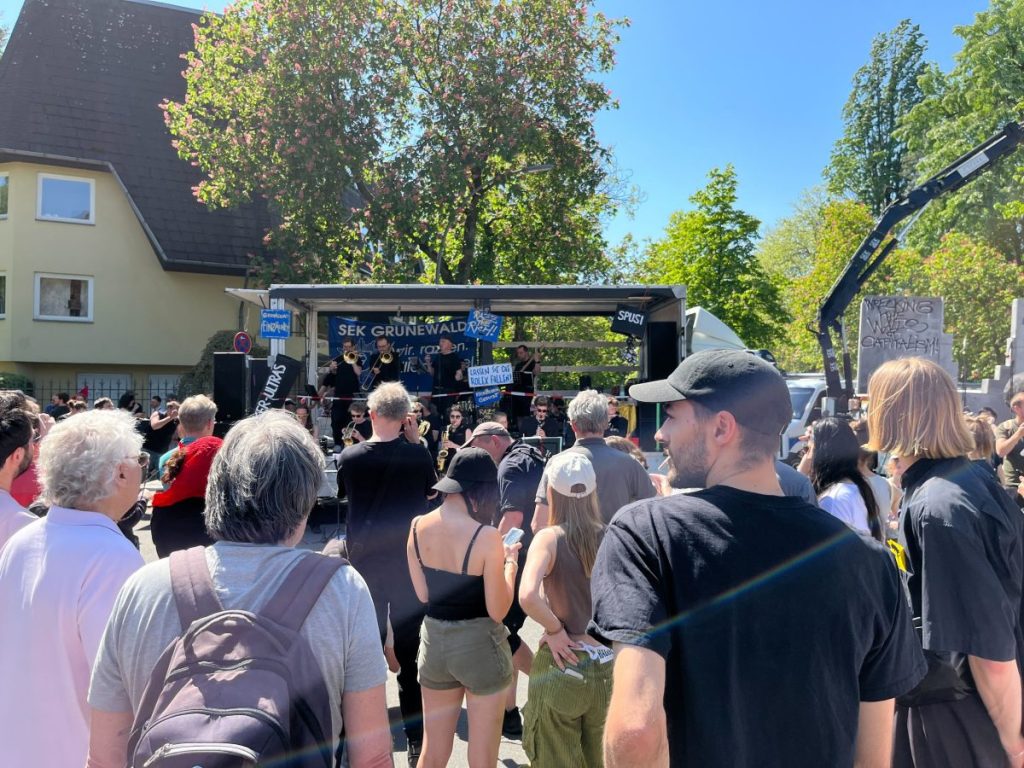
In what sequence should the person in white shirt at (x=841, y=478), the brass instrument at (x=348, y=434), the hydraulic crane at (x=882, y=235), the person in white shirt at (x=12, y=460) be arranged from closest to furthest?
1. the person in white shirt at (x=12, y=460)
2. the person in white shirt at (x=841, y=478)
3. the brass instrument at (x=348, y=434)
4. the hydraulic crane at (x=882, y=235)

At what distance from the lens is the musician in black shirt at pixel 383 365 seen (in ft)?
45.9

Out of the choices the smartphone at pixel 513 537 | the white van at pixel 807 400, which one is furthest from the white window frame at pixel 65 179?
the smartphone at pixel 513 537

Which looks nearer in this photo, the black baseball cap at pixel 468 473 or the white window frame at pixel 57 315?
the black baseball cap at pixel 468 473

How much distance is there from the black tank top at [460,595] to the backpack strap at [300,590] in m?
1.80

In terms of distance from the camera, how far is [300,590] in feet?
5.79

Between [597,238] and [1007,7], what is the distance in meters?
19.6

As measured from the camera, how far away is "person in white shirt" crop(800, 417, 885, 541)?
3697 mm

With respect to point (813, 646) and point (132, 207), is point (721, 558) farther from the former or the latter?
point (132, 207)

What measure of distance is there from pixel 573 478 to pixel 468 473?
516 mm

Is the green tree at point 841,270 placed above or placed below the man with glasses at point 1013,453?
above

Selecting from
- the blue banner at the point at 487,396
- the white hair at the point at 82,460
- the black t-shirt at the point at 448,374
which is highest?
the black t-shirt at the point at 448,374

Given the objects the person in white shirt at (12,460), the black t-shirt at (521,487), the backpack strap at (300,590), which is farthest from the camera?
the black t-shirt at (521,487)

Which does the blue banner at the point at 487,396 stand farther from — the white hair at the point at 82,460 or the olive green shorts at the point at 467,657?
the white hair at the point at 82,460

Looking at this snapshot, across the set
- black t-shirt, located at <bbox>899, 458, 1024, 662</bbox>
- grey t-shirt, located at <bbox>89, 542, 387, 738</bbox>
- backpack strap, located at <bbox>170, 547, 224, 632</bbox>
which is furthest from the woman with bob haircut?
backpack strap, located at <bbox>170, 547, 224, 632</bbox>
